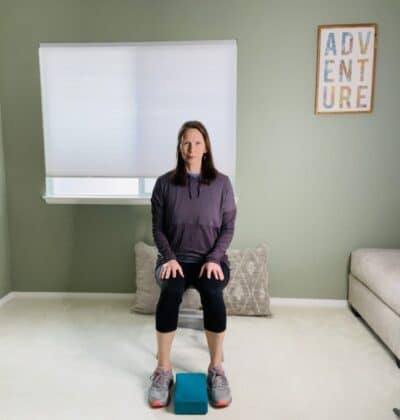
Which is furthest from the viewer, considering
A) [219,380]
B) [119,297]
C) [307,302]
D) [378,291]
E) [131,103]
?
[119,297]

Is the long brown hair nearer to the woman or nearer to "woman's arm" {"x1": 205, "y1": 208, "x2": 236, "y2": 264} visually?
the woman

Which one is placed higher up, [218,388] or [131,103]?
[131,103]

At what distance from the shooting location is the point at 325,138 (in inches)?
99.4

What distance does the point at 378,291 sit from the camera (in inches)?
83.4

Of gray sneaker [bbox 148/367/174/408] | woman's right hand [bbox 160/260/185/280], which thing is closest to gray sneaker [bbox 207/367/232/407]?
gray sneaker [bbox 148/367/174/408]

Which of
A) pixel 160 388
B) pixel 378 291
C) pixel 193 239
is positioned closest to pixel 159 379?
pixel 160 388

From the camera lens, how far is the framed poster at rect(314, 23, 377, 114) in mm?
2408

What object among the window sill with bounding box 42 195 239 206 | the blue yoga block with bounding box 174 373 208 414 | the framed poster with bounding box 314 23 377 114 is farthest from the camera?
the window sill with bounding box 42 195 239 206

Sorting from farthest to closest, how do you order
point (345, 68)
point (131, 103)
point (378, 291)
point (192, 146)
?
point (131, 103), point (345, 68), point (378, 291), point (192, 146)

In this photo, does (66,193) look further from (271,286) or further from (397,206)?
(397,206)

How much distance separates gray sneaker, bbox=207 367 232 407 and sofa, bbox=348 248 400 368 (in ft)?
2.97

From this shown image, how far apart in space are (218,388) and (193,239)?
2.22ft

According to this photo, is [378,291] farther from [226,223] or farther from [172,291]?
[172,291]

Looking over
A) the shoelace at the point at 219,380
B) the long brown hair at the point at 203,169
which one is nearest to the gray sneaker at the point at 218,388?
the shoelace at the point at 219,380
